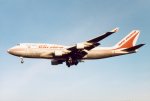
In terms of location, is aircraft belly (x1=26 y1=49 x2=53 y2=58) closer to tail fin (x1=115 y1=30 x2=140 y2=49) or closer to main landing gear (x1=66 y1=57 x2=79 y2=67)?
main landing gear (x1=66 y1=57 x2=79 y2=67)

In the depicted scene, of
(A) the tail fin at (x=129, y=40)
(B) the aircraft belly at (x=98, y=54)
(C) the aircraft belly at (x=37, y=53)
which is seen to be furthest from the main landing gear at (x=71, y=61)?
(A) the tail fin at (x=129, y=40)

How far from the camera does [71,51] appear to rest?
210ft

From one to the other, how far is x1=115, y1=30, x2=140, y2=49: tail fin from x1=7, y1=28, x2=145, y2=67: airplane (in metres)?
1.61

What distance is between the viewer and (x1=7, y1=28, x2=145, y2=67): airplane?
2424 inches

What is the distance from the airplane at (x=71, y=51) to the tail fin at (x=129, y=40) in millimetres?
1612

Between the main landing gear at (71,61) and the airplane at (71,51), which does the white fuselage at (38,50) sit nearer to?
the airplane at (71,51)

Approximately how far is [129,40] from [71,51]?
17.4 m

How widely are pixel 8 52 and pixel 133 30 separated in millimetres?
31215

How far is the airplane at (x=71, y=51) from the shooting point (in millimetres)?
61562

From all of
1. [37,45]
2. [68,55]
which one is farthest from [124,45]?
[37,45]

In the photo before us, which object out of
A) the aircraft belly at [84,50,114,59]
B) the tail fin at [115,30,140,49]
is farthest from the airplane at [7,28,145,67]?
the tail fin at [115,30,140,49]

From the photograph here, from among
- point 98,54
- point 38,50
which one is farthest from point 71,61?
point 38,50

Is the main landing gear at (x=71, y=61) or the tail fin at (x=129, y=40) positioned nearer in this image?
the main landing gear at (x=71, y=61)

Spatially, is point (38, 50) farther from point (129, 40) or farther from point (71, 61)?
point (129, 40)
